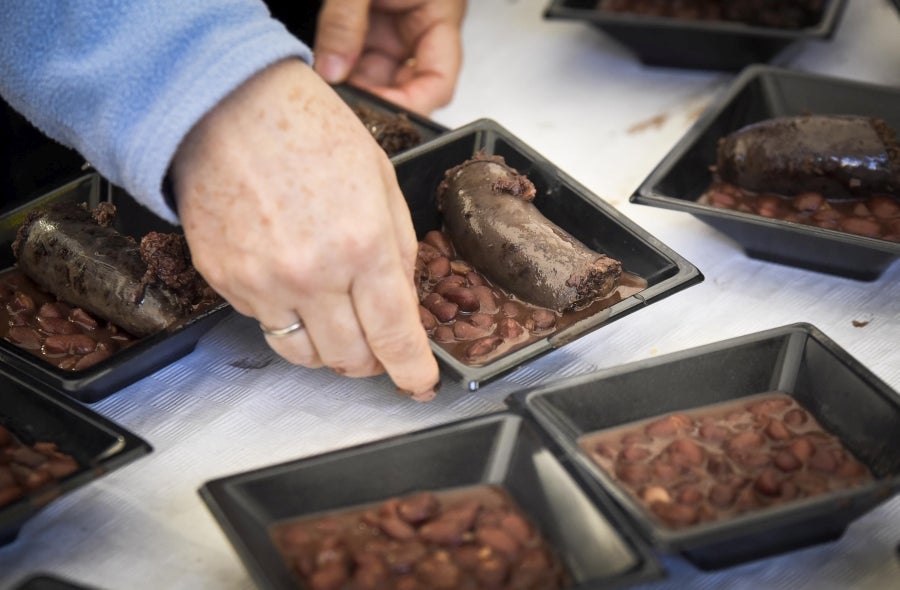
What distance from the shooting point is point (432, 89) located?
8.76ft

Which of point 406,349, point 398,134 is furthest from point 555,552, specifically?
point 398,134

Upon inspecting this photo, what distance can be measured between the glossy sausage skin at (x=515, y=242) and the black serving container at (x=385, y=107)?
0.24 m

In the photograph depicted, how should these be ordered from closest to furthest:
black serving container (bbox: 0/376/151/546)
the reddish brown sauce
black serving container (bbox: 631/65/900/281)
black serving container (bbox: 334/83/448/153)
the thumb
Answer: black serving container (bbox: 0/376/151/546)
the reddish brown sauce
black serving container (bbox: 631/65/900/281)
black serving container (bbox: 334/83/448/153)
the thumb

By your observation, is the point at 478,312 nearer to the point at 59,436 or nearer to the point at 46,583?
the point at 59,436

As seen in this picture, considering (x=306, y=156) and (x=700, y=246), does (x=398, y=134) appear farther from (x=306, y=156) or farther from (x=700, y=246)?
(x=306, y=156)

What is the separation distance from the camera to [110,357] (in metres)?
1.76

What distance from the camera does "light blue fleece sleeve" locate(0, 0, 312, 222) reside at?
1.39m

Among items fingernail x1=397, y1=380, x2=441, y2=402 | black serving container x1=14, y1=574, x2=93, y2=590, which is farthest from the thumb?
black serving container x1=14, y1=574, x2=93, y2=590

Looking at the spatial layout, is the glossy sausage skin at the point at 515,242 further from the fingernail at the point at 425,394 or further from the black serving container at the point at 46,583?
the black serving container at the point at 46,583

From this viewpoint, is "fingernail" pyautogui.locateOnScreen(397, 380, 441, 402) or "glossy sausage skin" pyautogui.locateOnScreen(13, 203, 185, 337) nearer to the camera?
"fingernail" pyautogui.locateOnScreen(397, 380, 441, 402)

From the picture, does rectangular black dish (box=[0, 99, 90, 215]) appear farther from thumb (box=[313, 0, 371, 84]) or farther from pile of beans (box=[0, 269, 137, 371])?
thumb (box=[313, 0, 371, 84])

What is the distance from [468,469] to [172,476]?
20.8 inches

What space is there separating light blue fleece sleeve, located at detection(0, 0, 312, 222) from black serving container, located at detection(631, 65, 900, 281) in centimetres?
98

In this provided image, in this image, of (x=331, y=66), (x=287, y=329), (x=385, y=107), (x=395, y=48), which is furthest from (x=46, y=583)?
(x=395, y=48)
